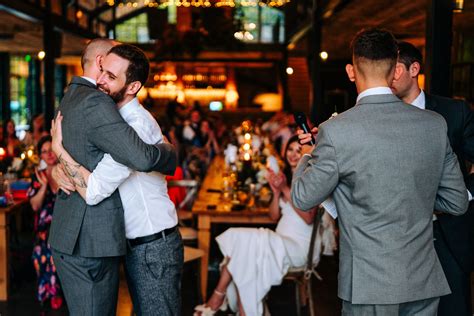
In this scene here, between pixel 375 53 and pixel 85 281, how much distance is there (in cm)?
139

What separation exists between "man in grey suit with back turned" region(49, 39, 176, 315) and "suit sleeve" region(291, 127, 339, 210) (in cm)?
60

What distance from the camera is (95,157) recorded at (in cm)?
264

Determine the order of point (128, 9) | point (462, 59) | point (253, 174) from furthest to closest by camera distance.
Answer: point (128, 9) → point (462, 59) → point (253, 174)

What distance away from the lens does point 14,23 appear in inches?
527

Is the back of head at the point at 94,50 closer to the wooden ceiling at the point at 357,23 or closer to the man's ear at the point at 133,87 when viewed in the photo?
the man's ear at the point at 133,87

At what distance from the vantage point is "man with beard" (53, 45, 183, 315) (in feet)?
8.47

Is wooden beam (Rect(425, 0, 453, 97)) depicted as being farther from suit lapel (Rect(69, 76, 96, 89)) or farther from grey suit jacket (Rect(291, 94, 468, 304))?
suit lapel (Rect(69, 76, 96, 89))

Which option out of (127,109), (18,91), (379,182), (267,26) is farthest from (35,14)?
(267,26)

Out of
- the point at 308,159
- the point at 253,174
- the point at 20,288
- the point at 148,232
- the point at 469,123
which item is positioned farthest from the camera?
the point at 253,174

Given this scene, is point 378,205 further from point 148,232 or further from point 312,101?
point 312,101

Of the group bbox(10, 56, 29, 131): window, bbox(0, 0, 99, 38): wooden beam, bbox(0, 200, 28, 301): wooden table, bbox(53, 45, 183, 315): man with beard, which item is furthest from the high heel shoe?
bbox(10, 56, 29, 131): window

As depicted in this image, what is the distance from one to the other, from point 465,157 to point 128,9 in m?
23.2

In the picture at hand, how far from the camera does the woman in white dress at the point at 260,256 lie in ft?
15.3

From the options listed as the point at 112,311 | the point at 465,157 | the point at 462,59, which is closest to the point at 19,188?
the point at 112,311
